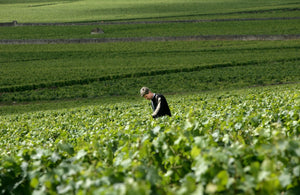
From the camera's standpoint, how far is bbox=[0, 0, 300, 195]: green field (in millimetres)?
3650

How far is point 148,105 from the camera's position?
22.6m

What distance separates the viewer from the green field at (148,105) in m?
3.65

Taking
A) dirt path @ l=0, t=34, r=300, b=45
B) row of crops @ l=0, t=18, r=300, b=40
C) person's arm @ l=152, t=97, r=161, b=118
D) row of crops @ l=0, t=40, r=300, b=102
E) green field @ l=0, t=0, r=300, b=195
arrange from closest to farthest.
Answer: green field @ l=0, t=0, r=300, b=195 < person's arm @ l=152, t=97, r=161, b=118 < row of crops @ l=0, t=40, r=300, b=102 < dirt path @ l=0, t=34, r=300, b=45 < row of crops @ l=0, t=18, r=300, b=40

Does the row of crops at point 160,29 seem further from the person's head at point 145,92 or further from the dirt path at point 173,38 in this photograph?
the person's head at point 145,92

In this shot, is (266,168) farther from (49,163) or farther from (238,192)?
(49,163)

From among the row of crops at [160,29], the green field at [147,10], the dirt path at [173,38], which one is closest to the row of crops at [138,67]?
the dirt path at [173,38]

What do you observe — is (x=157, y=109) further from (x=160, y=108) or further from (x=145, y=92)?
(x=145, y=92)

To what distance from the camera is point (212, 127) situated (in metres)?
7.44

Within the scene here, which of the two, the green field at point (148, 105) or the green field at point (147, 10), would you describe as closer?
the green field at point (148, 105)

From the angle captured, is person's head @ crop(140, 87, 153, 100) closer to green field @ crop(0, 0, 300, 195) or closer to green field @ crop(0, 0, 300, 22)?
green field @ crop(0, 0, 300, 195)

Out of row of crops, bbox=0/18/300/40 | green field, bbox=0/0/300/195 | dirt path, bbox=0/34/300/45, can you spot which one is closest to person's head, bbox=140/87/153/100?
green field, bbox=0/0/300/195

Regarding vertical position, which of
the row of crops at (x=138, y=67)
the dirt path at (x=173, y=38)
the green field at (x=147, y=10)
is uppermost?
the green field at (x=147, y=10)

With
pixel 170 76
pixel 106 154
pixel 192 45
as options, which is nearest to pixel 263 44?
pixel 192 45

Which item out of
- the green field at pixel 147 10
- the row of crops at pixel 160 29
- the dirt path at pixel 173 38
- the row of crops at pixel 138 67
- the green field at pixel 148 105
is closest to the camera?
the green field at pixel 148 105
